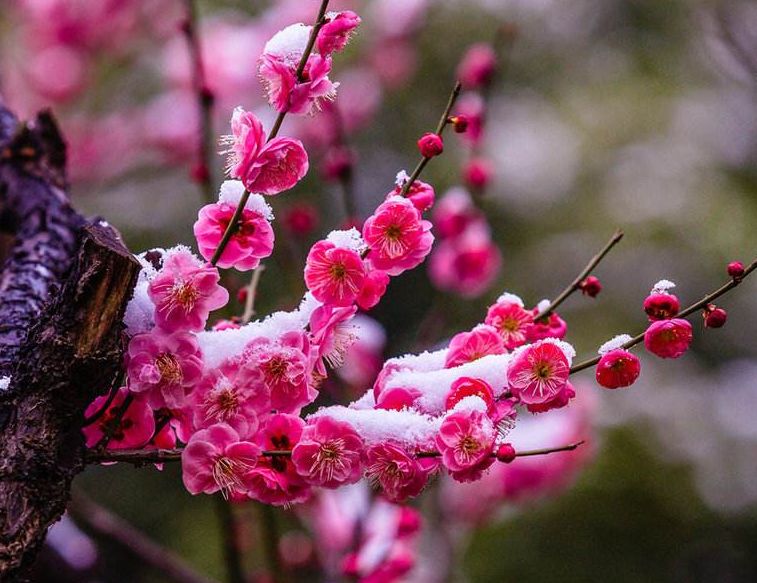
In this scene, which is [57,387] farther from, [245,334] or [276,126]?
[276,126]

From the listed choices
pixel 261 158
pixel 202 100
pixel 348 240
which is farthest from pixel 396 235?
pixel 202 100

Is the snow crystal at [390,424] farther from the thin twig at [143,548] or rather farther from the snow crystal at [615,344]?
the thin twig at [143,548]

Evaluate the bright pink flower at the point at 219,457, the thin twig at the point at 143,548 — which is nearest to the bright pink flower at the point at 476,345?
the bright pink flower at the point at 219,457

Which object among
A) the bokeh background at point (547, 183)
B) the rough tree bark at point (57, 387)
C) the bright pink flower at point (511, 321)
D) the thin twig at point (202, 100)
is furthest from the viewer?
the bokeh background at point (547, 183)

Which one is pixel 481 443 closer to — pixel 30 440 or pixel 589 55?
pixel 30 440

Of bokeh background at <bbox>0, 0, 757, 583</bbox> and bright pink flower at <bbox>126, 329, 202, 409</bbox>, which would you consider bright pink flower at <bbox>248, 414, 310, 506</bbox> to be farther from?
bokeh background at <bbox>0, 0, 757, 583</bbox>

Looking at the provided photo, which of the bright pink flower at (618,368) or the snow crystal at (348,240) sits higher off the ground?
the snow crystal at (348,240)
